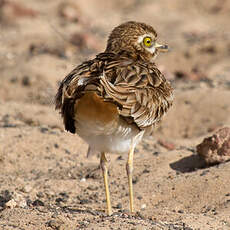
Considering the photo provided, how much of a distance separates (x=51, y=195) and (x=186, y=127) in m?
2.91

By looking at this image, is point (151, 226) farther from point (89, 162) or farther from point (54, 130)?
point (54, 130)

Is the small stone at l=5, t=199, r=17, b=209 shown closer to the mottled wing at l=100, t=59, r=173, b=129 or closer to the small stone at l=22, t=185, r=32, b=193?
the small stone at l=22, t=185, r=32, b=193

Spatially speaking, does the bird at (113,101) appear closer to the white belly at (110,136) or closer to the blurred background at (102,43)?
the white belly at (110,136)

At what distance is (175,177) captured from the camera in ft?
19.4

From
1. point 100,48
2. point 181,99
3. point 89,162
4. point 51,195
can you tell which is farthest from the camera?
point 100,48

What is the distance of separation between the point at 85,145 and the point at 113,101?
304cm

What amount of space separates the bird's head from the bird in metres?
0.23

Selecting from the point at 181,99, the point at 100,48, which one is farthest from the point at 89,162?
the point at 100,48

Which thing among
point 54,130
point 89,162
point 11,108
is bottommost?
point 89,162

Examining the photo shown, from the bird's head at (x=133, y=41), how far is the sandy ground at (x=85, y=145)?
126 cm

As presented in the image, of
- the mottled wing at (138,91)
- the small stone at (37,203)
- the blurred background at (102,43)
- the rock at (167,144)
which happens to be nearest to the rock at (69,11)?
the blurred background at (102,43)

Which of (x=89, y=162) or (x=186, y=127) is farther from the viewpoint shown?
(x=186, y=127)

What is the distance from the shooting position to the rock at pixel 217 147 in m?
5.93

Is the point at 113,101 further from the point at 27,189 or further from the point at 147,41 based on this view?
the point at 27,189
